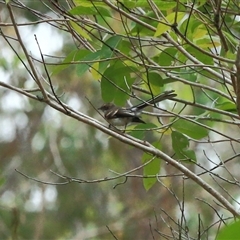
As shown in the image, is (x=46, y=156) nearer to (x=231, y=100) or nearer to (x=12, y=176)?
(x=12, y=176)

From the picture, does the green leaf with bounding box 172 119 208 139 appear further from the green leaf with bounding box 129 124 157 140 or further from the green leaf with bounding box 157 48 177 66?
the green leaf with bounding box 157 48 177 66

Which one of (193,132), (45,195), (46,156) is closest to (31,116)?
(46,156)

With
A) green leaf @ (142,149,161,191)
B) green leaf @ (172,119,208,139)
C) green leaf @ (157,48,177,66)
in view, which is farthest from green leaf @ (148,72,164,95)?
green leaf @ (142,149,161,191)

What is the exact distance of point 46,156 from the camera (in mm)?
6656

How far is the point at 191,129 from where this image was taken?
1814mm

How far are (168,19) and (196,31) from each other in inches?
12.0

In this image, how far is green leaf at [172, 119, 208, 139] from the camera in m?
1.81

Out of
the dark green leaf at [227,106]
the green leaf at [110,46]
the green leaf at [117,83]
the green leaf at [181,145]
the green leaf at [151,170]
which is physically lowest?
the green leaf at [151,170]

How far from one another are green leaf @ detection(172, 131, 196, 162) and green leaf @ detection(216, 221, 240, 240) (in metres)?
1.33

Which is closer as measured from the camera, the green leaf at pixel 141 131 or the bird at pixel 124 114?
the green leaf at pixel 141 131

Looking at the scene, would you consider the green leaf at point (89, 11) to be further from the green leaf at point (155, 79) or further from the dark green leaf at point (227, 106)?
the dark green leaf at point (227, 106)

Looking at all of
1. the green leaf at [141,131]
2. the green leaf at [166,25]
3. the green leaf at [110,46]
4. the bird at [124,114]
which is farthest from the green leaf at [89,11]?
the bird at [124,114]

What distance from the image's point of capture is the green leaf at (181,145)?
1856mm

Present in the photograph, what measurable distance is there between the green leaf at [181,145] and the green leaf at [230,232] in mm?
A: 1327
